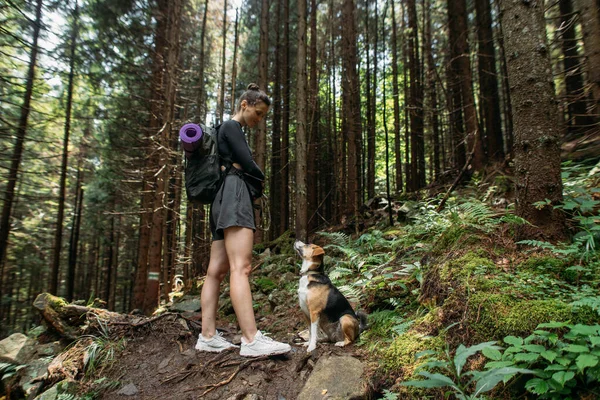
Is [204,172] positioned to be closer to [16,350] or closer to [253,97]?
[253,97]

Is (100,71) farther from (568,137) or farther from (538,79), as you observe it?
(568,137)

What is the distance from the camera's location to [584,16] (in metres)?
4.41

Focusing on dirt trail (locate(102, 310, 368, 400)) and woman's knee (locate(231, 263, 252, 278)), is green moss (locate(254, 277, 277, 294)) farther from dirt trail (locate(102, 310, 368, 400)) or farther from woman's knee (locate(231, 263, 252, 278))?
woman's knee (locate(231, 263, 252, 278))

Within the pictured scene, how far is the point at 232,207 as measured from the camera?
3117 mm

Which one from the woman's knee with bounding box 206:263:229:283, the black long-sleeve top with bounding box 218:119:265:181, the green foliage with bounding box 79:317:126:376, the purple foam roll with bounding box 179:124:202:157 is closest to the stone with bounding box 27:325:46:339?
the green foliage with bounding box 79:317:126:376

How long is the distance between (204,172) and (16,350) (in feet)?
12.0

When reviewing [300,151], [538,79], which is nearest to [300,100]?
[300,151]

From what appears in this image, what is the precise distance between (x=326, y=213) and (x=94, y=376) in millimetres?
14975

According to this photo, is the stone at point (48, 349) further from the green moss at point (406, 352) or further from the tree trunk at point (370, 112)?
the tree trunk at point (370, 112)

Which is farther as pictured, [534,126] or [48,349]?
[48,349]

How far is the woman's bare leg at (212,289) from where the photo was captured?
3398 millimetres

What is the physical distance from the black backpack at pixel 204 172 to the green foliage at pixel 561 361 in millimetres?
2610

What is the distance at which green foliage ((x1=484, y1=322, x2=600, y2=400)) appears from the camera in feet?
4.88

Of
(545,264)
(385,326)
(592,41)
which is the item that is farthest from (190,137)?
(592,41)
